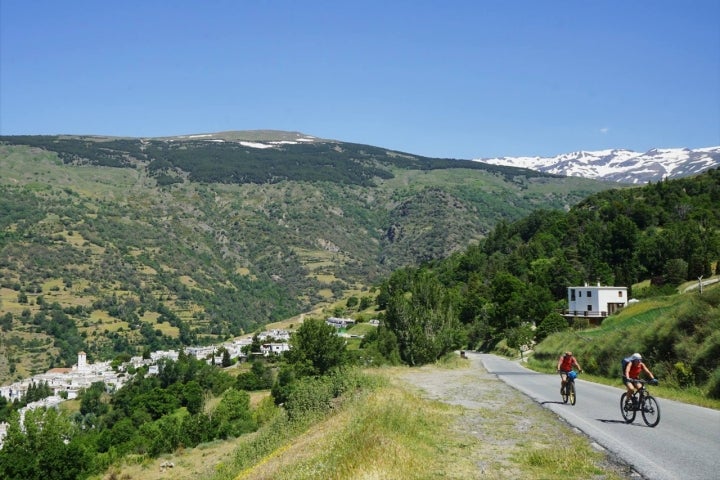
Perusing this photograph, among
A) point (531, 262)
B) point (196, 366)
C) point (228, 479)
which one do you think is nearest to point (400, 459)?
point (228, 479)

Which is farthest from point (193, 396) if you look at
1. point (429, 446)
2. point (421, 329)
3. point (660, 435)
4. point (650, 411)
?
point (660, 435)

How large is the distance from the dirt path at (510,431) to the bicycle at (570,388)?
91 centimetres

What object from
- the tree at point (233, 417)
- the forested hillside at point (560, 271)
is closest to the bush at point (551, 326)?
the forested hillside at point (560, 271)

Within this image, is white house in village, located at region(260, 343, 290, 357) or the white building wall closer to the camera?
the white building wall

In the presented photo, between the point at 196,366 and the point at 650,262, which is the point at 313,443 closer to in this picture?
the point at 650,262

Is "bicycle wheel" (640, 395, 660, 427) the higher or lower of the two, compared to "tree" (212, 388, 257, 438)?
higher

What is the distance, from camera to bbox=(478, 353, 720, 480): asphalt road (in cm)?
872

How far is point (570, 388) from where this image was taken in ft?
57.8

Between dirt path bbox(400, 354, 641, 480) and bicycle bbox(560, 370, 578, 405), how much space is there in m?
0.91

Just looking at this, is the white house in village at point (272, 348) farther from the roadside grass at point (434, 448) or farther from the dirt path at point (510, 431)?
the roadside grass at point (434, 448)

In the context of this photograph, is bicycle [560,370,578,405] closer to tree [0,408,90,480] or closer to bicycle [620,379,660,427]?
bicycle [620,379,660,427]

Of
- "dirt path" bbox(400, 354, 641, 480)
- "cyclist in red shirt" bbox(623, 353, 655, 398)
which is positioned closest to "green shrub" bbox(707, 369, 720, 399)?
"dirt path" bbox(400, 354, 641, 480)

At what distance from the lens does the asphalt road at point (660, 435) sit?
8.72 meters

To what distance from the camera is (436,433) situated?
12.3 m
